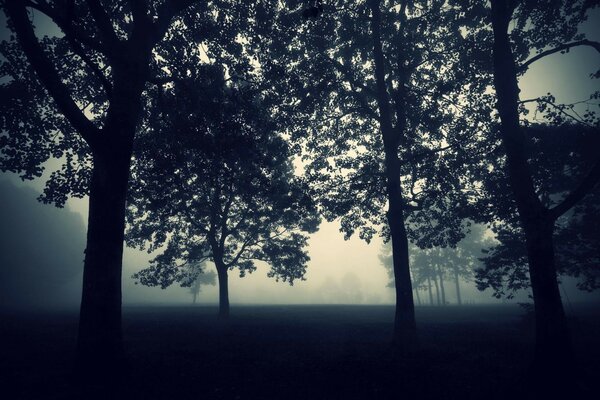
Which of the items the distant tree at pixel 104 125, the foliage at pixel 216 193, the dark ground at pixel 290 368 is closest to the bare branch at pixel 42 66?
the distant tree at pixel 104 125

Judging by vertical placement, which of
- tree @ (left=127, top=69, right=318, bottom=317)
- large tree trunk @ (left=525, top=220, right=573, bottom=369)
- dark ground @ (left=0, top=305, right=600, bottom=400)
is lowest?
dark ground @ (left=0, top=305, right=600, bottom=400)

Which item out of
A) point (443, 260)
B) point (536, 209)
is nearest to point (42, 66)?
point (536, 209)

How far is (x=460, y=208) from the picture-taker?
16.5 metres

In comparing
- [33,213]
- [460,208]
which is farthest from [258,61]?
[33,213]

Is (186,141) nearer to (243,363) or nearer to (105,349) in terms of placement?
(105,349)

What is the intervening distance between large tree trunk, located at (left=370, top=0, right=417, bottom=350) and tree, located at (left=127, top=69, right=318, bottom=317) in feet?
13.4

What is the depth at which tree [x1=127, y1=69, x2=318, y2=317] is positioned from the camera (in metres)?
11.0

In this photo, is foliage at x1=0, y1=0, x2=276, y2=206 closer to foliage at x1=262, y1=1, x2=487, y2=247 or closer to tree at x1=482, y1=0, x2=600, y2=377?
foliage at x1=262, y1=1, x2=487, y2=247

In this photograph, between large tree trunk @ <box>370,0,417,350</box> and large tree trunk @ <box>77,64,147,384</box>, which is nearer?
large tree trunk @ <box>77,64,147,384</box>

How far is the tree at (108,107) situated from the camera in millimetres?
7359

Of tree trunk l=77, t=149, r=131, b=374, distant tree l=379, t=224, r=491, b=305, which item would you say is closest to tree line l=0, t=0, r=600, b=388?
tree trunk l=77, t=149, r=131, b=374

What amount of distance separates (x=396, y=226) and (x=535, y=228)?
17.5 ft

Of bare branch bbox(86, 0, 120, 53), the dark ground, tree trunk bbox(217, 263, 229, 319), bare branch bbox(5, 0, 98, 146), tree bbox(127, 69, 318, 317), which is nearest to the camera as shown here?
the dark ground

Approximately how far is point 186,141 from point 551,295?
12393 mm
